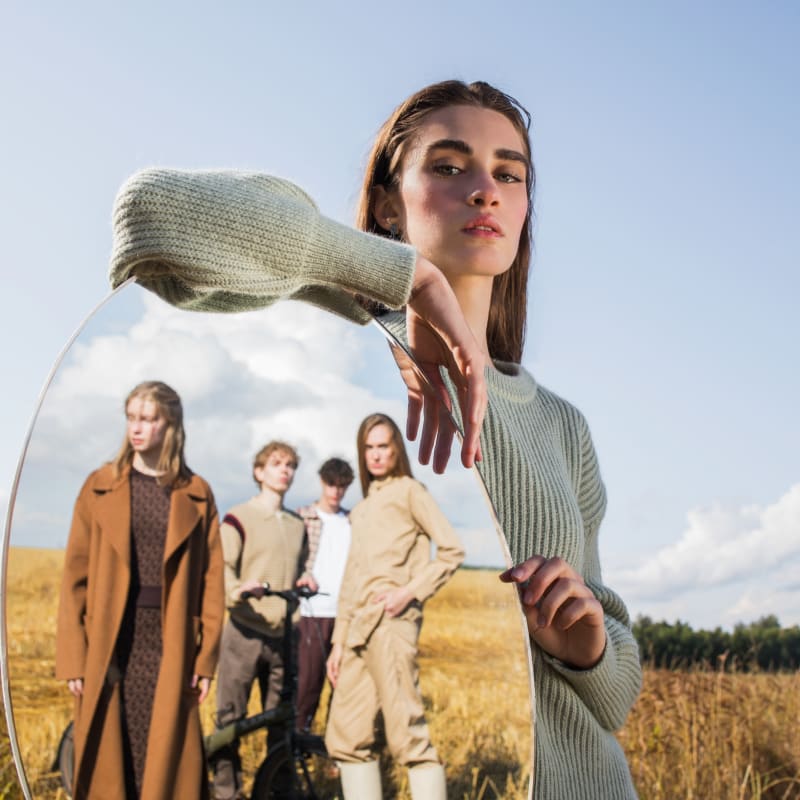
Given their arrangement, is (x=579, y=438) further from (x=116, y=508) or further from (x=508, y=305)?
(x=116, y=508)

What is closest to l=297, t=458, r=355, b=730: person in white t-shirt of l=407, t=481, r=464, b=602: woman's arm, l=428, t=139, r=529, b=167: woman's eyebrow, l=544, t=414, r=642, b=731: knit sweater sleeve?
Answer: l=407, t=481, r=464, b=602: woman's arm

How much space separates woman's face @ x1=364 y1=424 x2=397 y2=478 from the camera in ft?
3.34

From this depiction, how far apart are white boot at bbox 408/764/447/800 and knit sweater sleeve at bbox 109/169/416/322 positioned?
1.73ft

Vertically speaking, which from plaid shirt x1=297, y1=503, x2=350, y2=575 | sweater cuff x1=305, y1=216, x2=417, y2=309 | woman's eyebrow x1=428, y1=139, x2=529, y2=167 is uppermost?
woman's eyebrow x1=428, y1=139, x2=529, y2=167

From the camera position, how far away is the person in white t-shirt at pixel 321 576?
0.92 metres

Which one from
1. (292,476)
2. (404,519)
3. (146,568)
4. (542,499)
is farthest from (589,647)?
(146,568)

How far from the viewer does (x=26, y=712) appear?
2.87 ft

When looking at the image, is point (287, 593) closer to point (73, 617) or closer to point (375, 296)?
point (73, 617)

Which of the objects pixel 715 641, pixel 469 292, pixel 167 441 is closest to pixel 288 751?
pixel 167 441

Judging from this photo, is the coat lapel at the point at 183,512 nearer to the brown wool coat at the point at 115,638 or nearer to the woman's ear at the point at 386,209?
the brown wool coat at the point at 115,638

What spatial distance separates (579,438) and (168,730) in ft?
3.89

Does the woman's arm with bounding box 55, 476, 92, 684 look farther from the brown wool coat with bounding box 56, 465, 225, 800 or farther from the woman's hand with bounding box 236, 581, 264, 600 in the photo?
the woman's hand with bounding box 236, 581, 264, 600

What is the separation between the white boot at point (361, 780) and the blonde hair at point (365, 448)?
271mm

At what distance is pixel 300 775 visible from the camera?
2.94ft
